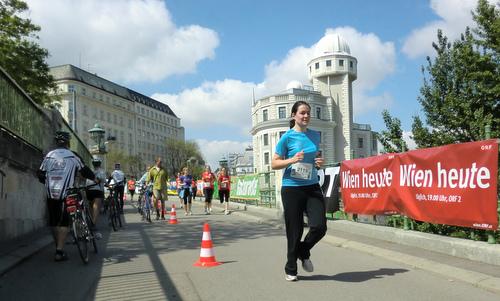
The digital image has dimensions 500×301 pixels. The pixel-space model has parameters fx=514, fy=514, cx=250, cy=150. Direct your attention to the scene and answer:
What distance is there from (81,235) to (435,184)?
5112 millimetres

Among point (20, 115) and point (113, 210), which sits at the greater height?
point (20, 115)

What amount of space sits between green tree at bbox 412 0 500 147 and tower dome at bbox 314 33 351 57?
8614 centimetres

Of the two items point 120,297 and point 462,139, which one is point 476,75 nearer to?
point 462,139

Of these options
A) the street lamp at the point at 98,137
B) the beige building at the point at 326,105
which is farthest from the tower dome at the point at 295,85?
the street lamp at the point at 98,137

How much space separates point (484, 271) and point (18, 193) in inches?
299

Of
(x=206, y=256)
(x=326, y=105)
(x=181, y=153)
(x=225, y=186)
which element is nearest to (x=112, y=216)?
(x=206, y=256)

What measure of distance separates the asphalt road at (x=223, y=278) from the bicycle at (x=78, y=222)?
0.81ft

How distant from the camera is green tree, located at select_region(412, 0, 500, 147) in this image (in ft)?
54.1

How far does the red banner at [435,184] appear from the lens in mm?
6383

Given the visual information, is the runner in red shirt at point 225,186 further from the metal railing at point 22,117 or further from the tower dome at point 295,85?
the tower dome at point 295,85

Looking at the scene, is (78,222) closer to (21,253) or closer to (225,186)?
(21,253)

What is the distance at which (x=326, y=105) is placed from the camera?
4008 inches

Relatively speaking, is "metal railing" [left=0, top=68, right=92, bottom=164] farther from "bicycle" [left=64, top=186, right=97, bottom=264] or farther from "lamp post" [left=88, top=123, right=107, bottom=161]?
"lamp post" [left=88, top=123, right=107, bottom=161]

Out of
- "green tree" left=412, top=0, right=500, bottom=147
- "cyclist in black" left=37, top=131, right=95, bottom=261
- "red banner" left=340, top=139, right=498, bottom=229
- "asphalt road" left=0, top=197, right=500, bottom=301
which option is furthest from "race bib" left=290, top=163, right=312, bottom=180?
"green tree" left=412, top=0, right=500, bottom=147
